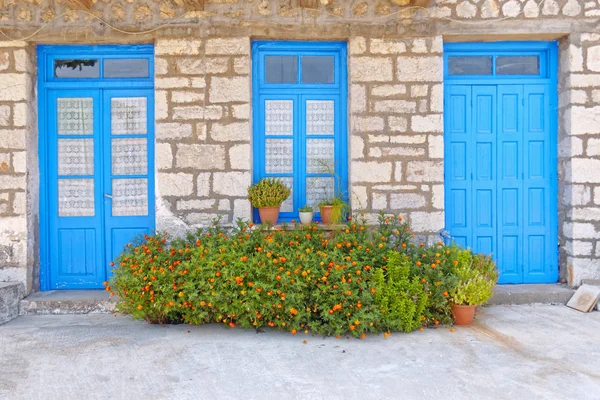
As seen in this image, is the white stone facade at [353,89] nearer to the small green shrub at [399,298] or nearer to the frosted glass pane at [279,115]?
the frosted glass pane at [279,115]

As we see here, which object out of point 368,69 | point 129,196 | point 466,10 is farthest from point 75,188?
point 466,10

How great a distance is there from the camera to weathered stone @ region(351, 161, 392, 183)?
4.96 meters

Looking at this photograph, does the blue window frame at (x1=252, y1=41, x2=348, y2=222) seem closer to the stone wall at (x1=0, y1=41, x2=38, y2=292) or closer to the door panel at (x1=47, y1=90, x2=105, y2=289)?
the door panel at (x1=47, y1=90, x2=105, y2=289)

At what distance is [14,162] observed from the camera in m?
4.88

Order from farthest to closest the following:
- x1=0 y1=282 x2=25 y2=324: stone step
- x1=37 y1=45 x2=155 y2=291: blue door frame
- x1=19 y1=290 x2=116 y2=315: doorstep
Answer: x1=37 y1=45 x2=155 y2=291: blue door frame
x1=19 y1=290 x2=116 y2=315: doorstep
x1=0 y1=282 x2=25 y2=324: stone step

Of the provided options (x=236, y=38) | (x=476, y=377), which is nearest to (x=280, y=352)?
(x=476, y=377)

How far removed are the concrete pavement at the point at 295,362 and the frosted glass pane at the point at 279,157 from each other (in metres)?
1.71

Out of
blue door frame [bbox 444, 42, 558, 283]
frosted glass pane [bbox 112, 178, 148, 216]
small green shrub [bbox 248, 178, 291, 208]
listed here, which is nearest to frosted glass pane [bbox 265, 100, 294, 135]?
small green shrub [bbox 248, 178, 291, 208]

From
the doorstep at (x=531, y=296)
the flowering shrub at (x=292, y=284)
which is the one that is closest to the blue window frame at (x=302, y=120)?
the flowering shrub at (x=292, y=284)

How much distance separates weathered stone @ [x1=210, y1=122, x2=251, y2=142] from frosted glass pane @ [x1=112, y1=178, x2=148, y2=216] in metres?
0.87

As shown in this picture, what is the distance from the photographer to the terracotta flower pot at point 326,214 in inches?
192

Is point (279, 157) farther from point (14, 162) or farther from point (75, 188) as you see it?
point (14, 162)

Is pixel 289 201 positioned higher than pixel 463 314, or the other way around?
pixel 289 201

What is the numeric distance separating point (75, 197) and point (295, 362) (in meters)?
2.95
